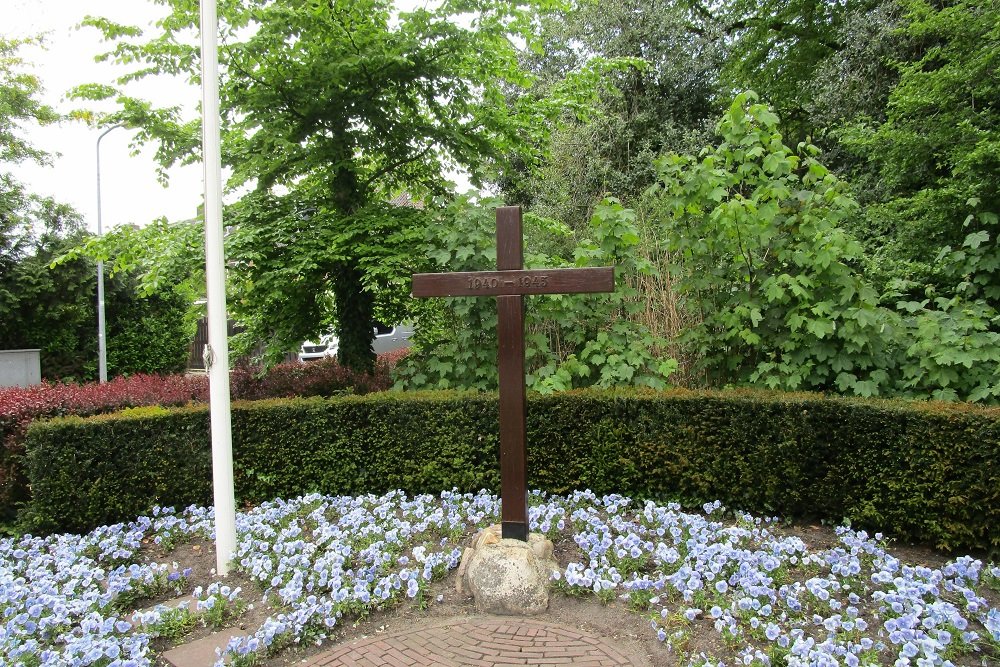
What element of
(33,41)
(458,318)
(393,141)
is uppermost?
(33,41)

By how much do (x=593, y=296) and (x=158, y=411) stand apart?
3699mm

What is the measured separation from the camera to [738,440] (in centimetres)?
Result: 442

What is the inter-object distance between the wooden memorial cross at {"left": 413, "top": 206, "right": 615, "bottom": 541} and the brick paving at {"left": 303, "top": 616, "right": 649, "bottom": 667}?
59cm

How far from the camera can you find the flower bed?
2902 millimetres

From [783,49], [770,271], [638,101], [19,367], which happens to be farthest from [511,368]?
[783,49]

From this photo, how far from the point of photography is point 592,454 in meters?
4.79

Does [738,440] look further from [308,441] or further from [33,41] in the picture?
[33,41]

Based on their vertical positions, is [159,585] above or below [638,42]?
below

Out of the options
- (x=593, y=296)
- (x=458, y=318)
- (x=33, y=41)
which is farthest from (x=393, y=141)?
(x=33, y=41)

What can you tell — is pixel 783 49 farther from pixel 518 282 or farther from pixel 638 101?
pixel 518 282

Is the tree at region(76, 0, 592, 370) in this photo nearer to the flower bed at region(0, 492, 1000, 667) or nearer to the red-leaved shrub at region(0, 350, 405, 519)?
the red-leaved shrub at region(0, 350, 405, 519)

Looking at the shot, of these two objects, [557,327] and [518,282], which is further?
[557,327]

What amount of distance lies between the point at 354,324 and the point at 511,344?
11.9ft

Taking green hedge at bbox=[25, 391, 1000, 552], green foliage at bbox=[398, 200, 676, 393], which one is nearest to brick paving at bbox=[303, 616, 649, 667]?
green hedge at bbox=[25, 391, 1000, 552]
